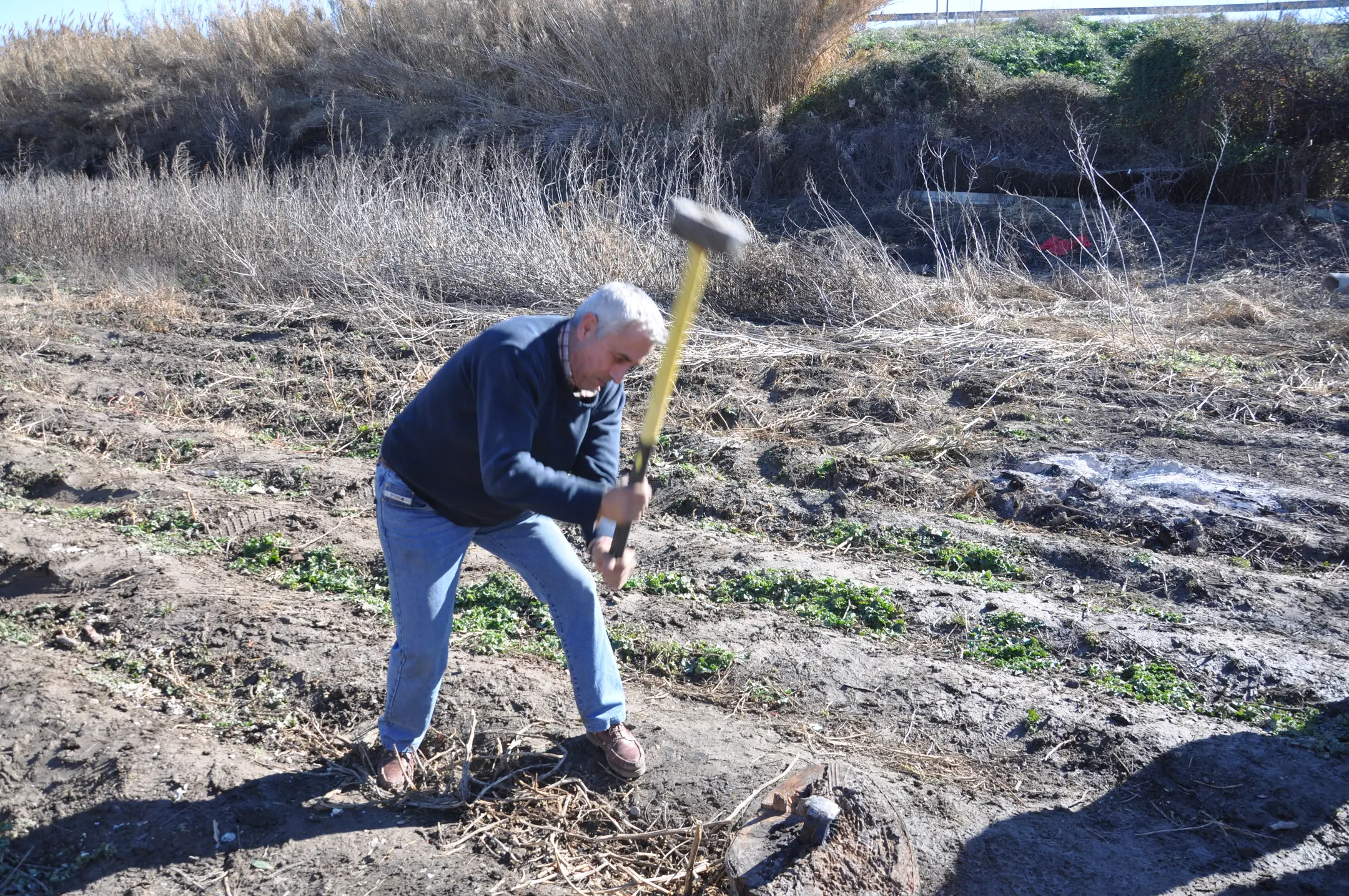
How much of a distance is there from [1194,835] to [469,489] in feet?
8.47

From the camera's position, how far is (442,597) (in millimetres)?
3096

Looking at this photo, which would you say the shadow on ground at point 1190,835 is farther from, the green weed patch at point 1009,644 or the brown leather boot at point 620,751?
the brown leather boot at point 620,751

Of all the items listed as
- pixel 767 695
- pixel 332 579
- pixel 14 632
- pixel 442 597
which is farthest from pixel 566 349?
pixel 14 632

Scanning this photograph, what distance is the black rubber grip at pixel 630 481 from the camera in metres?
2.73

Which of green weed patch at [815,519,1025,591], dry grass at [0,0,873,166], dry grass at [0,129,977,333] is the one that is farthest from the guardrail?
green weed patch at [815,519,1025,591]

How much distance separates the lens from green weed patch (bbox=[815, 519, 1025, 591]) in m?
4.95

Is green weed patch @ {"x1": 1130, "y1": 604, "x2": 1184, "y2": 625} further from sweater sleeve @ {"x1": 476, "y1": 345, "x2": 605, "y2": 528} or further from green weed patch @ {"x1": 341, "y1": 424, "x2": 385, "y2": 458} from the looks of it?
green weed patch @ {"x1": 341, "y1": 424, "x2": 385, "y2": 458}

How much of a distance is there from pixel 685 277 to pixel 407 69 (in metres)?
19.9

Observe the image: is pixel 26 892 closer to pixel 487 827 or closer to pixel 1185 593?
pixel 487 827

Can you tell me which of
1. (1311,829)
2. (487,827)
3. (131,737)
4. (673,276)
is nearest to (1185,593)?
(1311,829)

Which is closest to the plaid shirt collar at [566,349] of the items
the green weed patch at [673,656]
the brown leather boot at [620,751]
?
the brown leather boot at [620,751]

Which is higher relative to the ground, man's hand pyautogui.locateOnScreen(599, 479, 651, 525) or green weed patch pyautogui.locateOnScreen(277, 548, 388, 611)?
man's hand pyautogui.locateOnScreen(599, 479, 651, 525)

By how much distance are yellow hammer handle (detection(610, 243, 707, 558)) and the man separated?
49 millimetres

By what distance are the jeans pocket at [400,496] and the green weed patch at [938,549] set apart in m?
2.85
